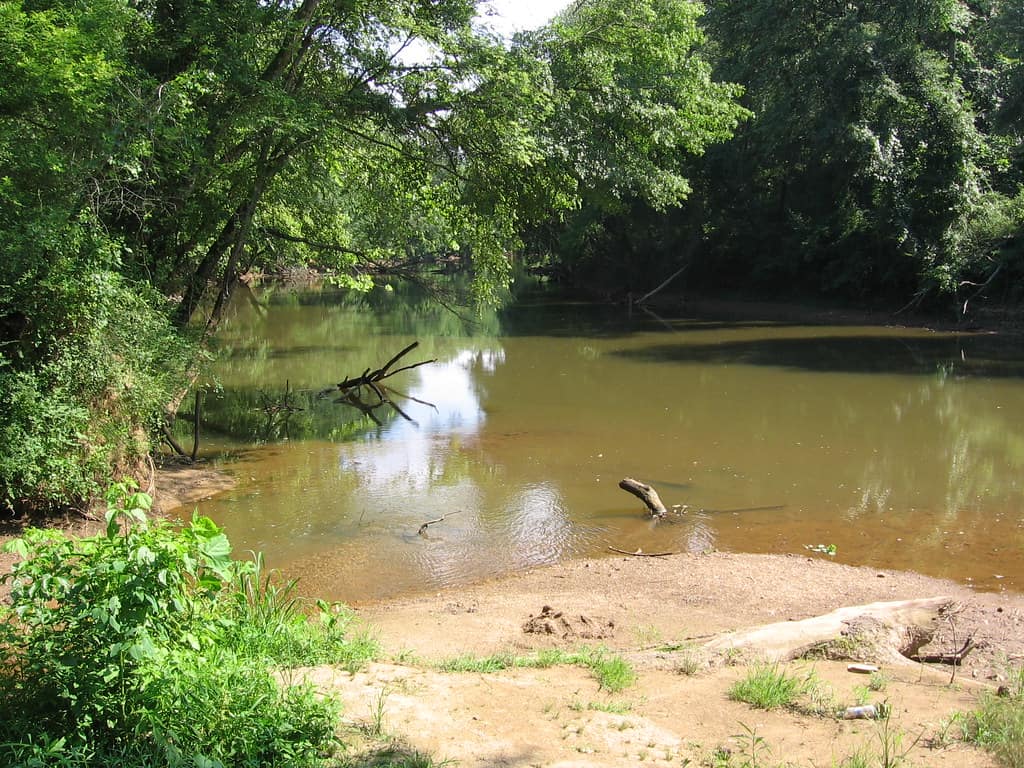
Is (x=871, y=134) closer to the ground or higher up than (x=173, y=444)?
higher up

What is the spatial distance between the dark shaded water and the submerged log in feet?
0.75

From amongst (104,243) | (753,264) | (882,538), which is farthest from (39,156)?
(753,264)

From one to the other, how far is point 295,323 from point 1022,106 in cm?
2604

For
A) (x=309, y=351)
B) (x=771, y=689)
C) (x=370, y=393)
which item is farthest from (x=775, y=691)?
(x=309, y=351)

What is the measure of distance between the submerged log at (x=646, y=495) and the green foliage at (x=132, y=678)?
7.00 m

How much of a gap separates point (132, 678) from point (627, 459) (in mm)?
10393

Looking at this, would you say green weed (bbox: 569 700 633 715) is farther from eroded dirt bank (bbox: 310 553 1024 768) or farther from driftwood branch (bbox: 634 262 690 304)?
driftwood branch (bbox: 634 262 690 304)

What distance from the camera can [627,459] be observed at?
43.7ft

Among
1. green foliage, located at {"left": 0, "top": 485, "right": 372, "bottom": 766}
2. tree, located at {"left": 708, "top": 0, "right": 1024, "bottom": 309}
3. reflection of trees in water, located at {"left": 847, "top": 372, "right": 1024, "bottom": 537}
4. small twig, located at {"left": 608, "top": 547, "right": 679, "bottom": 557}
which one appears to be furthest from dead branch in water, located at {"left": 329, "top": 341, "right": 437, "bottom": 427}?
tree, located at {"left": 708, "top": 0, "right": 1024, "bottom": 309}

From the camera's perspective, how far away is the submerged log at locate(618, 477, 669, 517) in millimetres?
10391

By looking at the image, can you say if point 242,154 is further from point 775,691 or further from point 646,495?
point 775,691

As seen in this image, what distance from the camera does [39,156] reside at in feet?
26.7

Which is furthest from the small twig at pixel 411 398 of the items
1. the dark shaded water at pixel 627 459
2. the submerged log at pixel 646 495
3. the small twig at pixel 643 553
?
the small twig at pixel 643 553

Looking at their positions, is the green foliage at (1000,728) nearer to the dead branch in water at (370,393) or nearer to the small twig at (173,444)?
the small twig at (173,444)
